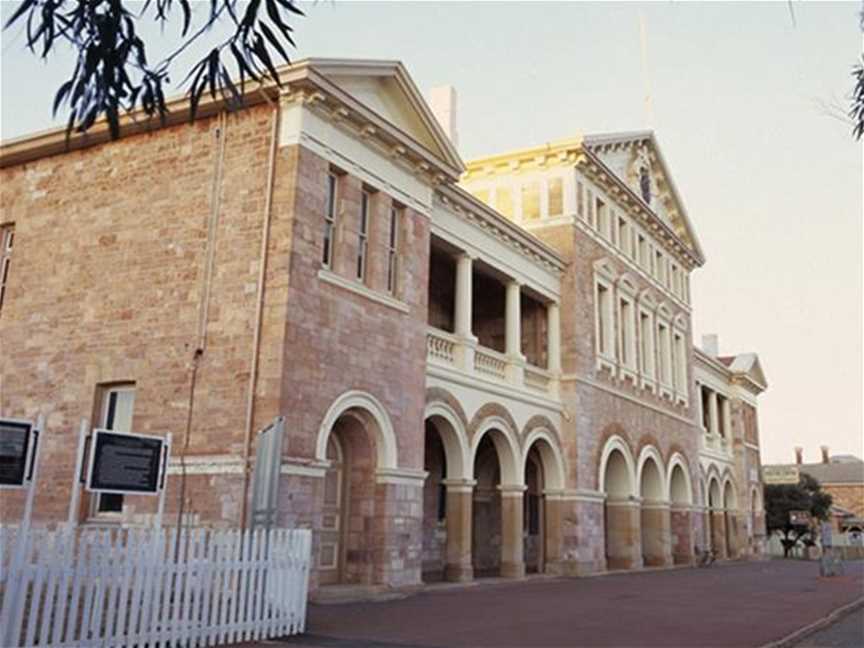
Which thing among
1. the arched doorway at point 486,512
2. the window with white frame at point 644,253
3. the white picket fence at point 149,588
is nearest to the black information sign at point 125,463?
the white picket fence at point 149,588

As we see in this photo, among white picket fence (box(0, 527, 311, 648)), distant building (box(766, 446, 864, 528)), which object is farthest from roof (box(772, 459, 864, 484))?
white picket fence (box(0, 527, 311, 648))

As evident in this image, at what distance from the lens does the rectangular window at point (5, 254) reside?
1595cm

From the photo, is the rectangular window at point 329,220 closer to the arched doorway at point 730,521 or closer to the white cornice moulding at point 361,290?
the white cornice moulding at point 361,290

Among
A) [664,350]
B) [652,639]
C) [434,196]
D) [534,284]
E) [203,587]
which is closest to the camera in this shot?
[203,587]

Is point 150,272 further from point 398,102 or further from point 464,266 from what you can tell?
point 464,266

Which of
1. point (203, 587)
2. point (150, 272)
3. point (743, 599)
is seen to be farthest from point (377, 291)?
point (743, 599)

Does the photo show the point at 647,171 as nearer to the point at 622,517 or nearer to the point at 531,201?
the point at 531,201

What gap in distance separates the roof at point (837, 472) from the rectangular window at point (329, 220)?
76419 mm

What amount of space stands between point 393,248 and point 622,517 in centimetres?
1260

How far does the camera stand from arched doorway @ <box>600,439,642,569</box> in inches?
950

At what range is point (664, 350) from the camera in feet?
96.0

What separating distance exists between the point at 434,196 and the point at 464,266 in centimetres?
198

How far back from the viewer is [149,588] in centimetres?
794

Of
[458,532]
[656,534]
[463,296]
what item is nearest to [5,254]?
[463,296]
